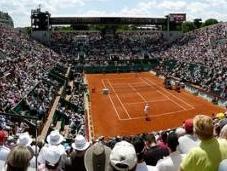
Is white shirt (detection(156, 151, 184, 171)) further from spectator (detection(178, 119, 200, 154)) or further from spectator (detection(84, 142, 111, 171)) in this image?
spectator (detection(84, 142, 111, 171))

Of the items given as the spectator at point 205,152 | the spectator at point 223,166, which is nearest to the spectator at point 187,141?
the spectator at point 205,152

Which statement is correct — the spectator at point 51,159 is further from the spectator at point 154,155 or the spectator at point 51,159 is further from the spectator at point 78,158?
the spectator at point 154,155

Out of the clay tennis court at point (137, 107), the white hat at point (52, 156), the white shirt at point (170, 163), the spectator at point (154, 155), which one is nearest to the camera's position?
the white hat at point (52, 156)

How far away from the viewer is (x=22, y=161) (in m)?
5.86

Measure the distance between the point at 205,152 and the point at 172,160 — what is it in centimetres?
107

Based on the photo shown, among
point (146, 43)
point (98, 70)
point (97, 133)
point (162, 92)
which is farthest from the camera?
point (146, 43)

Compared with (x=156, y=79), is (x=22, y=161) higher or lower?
higher

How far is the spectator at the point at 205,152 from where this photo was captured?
6359 millimetres

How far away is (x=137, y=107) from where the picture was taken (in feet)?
159

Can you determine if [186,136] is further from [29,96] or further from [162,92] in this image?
[162,92]

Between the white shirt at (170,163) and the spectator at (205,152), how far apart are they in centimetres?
91

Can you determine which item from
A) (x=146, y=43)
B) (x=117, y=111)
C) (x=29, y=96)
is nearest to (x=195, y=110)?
(x=117, y=111)

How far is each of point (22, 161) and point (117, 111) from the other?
40.4 meters

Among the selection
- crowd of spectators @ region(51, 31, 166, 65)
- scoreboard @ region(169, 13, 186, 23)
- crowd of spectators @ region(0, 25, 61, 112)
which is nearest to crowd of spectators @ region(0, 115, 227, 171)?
crowd of spectators @ region(0, 25, 61, 112)
